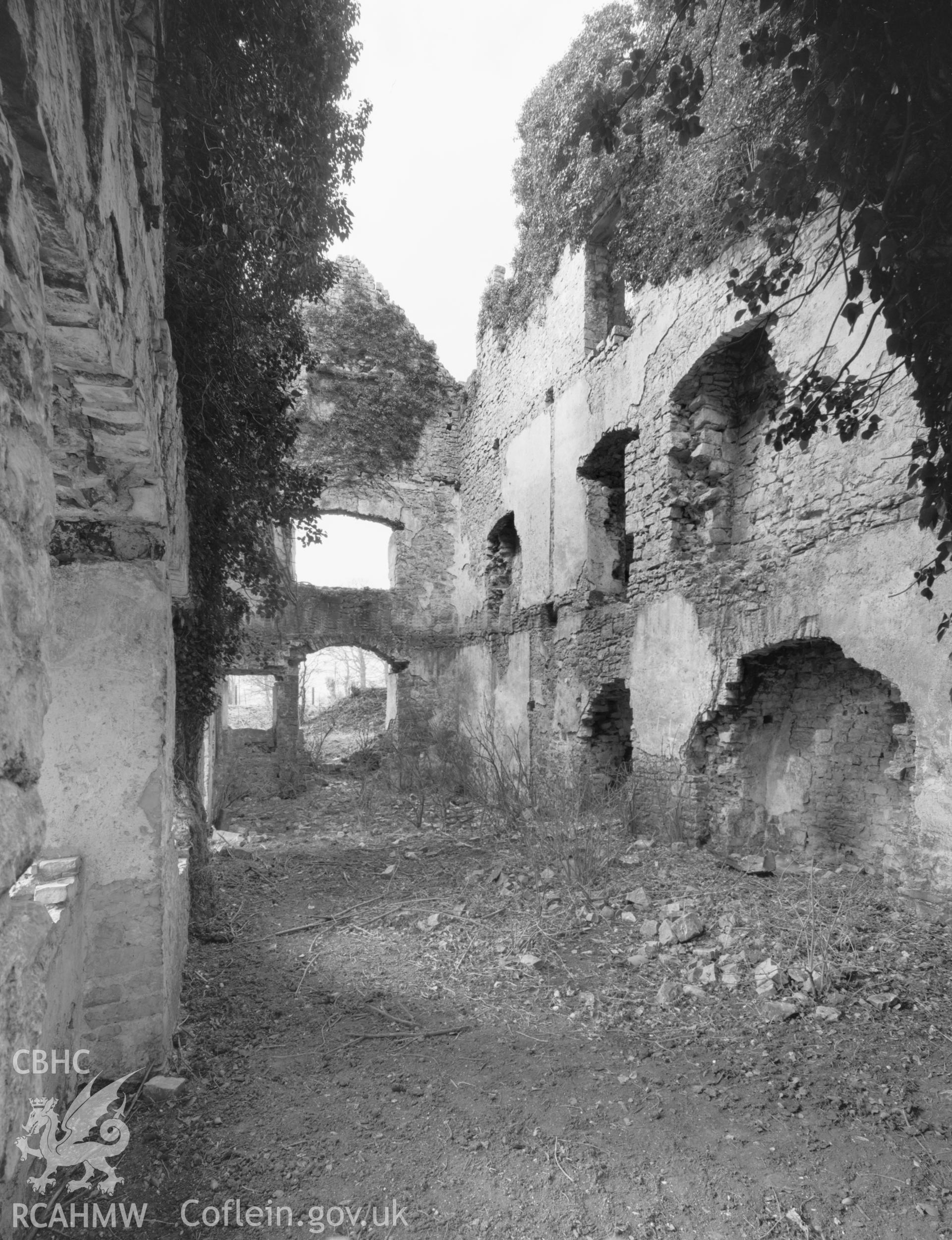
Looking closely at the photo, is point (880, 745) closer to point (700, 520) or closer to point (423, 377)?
point (700, 520)

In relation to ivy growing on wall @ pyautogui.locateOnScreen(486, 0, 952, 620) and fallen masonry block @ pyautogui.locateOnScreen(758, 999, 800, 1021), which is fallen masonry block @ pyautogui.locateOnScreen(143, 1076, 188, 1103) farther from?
ivy growing on wall @ pyautogui.locateOnScreen(486, 0, 952, 620)

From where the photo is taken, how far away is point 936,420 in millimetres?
3041

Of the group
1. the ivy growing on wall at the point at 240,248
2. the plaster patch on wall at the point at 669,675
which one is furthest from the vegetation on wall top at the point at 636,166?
the plaster patch on wall at the point at 669,675

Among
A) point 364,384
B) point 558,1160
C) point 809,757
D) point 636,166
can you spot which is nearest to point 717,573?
point 809,757

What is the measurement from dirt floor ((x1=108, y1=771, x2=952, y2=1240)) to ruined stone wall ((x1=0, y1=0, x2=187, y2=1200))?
641 millimetres

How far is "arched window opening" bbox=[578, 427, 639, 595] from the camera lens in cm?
862

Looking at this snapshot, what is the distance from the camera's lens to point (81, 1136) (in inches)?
96.5

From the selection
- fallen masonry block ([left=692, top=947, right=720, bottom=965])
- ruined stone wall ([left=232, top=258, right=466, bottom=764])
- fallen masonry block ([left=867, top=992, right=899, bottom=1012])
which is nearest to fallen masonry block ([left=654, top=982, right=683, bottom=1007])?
fallen masonry block ([left=692, top=947, right=720, bottom=965])

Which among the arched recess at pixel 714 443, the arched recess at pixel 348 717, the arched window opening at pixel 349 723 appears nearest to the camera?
the arched recess at pixel 714 443

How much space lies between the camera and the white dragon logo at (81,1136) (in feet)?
7.06

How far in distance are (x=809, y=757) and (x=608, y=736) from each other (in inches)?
115

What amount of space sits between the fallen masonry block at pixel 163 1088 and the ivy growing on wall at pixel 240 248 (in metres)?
2.45

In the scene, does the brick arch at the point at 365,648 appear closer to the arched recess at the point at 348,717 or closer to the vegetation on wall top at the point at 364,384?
the arched recess at the point at 348,717

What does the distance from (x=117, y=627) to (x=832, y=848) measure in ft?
17.9
